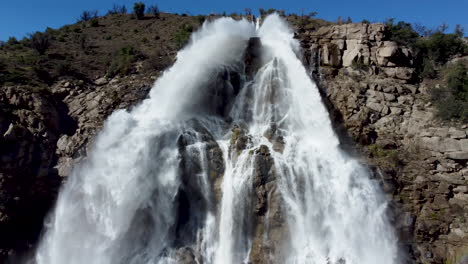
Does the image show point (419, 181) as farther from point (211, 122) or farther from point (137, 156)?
point (137, 156)

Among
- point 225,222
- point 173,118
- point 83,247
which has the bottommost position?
point 83,247

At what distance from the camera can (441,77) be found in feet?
75.7

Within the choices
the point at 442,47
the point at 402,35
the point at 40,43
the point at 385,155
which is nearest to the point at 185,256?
the point at 385,155

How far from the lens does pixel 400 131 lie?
20.0 m

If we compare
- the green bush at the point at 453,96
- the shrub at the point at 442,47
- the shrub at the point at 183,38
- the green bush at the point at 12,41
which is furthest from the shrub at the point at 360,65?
the green bush at the point at 12,41

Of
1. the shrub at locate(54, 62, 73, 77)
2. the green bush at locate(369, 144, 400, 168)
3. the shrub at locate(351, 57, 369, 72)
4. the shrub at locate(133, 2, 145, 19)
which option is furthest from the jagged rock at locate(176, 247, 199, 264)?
the shrub at locate(133, 2, 145, 19)

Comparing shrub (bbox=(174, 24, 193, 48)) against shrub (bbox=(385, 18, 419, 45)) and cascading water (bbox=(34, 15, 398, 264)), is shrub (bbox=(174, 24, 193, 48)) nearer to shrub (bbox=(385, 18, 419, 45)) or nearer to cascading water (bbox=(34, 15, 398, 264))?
cascading water (bbox=(34, 15, 398, 264))

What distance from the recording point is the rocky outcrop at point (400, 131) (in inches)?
652

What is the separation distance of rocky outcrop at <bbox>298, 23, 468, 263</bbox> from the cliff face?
0.05 meters

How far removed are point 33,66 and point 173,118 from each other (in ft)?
38.9

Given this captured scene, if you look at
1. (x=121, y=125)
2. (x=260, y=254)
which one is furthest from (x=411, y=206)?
(x=121, y=125)

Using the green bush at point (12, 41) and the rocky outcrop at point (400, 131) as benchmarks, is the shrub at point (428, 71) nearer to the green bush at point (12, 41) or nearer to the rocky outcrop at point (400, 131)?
the rocky outcrop at point (400, 131)

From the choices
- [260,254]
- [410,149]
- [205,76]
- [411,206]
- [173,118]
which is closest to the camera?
[260,254]

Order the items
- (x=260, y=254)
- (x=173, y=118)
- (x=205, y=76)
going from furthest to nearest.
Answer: (x=205, y=76) → (x=173, y=118) → (x=260, y=254)
